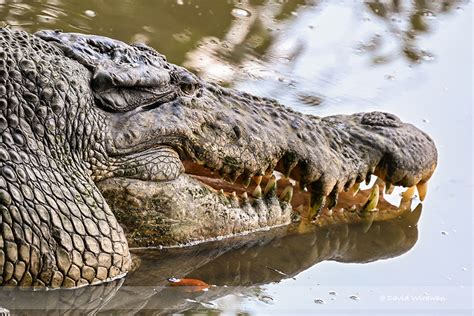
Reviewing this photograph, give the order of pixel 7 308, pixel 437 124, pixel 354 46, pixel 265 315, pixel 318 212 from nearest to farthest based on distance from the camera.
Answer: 1. pixel 7 308
2. pixel 265 315
3. pixel 318 212
4. pixel 437 124
5. pixel 354 46

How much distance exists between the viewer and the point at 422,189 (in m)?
5.35

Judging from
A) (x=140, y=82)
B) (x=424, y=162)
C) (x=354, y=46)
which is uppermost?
(x=140, y=82)

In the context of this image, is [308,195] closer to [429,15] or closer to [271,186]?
[271,186]

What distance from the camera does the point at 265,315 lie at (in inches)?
163

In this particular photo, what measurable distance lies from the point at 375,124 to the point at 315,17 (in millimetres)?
2999

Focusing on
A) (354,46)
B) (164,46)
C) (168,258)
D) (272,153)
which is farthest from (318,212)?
(354,46)

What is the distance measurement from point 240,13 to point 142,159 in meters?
3.71

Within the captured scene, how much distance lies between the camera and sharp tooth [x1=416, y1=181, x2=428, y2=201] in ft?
17.5

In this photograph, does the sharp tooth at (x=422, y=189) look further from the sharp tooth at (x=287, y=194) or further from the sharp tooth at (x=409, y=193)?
the sharp tooth at (x=287, y=194)

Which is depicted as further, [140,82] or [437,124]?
[437,124]

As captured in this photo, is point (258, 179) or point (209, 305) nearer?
point (209, 305)

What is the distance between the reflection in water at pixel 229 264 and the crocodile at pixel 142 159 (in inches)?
2.2

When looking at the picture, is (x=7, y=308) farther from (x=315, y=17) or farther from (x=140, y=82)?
(x=315, y=17)

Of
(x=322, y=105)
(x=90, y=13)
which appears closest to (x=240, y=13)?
(x=90, y=13)
